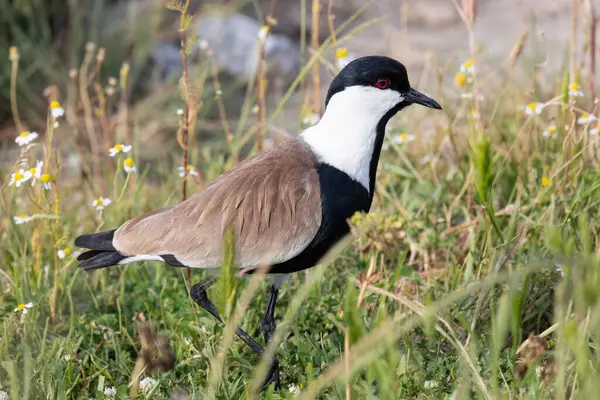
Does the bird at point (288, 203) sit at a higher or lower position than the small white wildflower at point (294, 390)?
higher

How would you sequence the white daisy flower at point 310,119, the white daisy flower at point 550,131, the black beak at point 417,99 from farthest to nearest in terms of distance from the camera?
the white daisy flower at point 310,119, the white daisy flower at point 550,131, the black beak at point 417,99

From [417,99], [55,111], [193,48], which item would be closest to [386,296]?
[417,99]

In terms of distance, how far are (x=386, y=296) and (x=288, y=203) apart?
56 cm

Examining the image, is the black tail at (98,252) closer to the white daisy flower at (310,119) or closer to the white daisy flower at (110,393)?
the white daisy flower at (110,393)

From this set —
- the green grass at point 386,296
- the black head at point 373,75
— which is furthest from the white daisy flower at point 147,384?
the black head at point 373,75

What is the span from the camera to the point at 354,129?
2.89m

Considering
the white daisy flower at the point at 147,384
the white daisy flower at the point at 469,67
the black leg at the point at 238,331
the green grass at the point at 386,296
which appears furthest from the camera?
the white daisy flower at the point at 469,67

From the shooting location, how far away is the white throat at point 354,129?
113 inches

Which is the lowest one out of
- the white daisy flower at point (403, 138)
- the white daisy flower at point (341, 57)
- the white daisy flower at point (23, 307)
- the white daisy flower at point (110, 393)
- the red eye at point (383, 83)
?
the white daisy flower at point (110, 393)

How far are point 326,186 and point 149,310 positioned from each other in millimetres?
913

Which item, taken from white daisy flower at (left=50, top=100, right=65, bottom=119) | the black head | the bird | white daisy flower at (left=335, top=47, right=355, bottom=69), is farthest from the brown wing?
white daisy flower at (left=335, top=47, right=355, bottom=69)

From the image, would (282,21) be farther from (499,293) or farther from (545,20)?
(499,293)

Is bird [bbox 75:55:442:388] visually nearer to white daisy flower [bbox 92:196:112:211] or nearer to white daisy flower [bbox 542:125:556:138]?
white daisy flower [bbox 92:196:112:211]

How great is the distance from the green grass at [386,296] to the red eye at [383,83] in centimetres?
48
